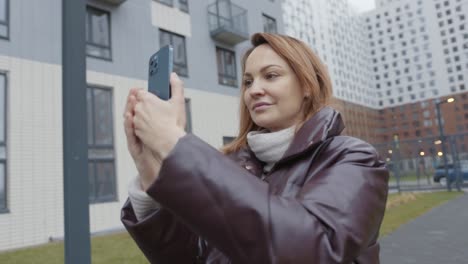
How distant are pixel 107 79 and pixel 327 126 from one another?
40.9 feet

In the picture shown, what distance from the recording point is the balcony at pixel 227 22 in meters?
16.2

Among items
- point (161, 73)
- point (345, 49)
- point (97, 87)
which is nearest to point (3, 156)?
point (97, 87)

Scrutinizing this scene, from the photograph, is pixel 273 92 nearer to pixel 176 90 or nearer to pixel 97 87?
pixel 176 90

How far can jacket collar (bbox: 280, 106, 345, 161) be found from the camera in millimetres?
985

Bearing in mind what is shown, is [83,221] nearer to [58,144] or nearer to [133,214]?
[133,214]

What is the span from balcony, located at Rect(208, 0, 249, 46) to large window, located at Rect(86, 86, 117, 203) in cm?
571

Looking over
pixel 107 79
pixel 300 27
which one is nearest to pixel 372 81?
pixel 300 27

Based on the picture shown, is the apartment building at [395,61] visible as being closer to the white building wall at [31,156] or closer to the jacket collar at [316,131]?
the white building wall at [31,156]

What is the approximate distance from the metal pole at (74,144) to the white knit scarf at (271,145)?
132cm

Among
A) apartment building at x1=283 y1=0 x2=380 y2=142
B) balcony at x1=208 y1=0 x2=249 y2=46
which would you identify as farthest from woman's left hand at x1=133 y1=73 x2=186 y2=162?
apartment building at x1=283 y1=0 x2=380 y2=142

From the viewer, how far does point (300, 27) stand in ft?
240

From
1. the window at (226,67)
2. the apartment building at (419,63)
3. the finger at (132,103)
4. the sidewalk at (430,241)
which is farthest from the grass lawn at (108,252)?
the apartment building at (419,63)

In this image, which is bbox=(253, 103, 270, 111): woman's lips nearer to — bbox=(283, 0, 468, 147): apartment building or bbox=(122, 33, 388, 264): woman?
bbox=(122, 33, 388, 264): woman

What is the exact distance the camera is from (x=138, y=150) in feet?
2.84
